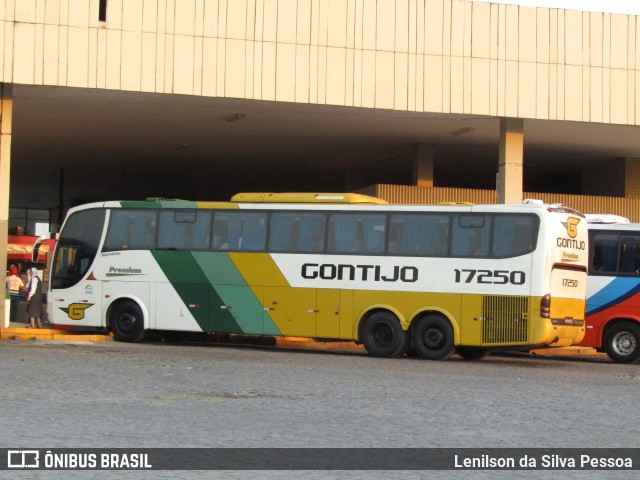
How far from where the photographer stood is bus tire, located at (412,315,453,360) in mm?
21859

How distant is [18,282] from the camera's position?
1245 inches

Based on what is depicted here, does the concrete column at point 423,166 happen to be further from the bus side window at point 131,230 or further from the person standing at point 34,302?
the person standing at point 34,302

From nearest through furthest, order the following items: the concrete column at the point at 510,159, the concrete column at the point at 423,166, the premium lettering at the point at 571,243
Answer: the premium lettering at the point at 571,243, the concrete column at the point at 510,159, the concrete column at the point at 423,166

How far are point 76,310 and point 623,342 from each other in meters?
11.8

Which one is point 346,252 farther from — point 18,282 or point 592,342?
point 18,282

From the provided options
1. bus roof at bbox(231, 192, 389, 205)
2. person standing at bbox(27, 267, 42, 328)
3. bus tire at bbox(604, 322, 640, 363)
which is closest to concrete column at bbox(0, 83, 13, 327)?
person standing at bbox(27, 267, 42, 328)

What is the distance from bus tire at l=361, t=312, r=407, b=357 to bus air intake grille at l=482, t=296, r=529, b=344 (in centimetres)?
169

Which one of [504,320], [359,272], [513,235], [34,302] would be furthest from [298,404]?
[34,302]

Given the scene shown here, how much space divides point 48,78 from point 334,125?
8.51 metres

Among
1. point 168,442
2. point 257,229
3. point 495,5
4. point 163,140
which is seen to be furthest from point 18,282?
point 168,442

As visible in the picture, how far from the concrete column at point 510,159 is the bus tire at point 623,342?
5.47m

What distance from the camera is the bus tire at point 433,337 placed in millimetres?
21859

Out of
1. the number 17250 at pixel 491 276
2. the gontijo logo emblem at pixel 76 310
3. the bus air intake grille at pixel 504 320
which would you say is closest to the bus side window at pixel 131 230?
the gontijo logo emblem at pixel 76 310

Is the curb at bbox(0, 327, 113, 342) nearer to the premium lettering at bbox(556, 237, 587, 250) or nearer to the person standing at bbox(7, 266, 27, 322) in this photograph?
the person standing at bbox(7, 266, 27, 322)
